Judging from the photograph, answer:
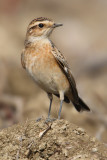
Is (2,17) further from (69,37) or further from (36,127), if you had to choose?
(36,127)

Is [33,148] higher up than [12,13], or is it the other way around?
[12,13]

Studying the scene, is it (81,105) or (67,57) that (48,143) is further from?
(67,57)

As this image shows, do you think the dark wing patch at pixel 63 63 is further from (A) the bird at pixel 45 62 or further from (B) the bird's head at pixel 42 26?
(B) the bird's head at pixel 42 26

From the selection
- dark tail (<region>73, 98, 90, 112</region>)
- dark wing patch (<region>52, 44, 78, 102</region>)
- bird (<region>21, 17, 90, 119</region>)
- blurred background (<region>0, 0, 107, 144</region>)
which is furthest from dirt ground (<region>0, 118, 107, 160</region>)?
blurred background (<region>0, 0, 107, 144</region>)

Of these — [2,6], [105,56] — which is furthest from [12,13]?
[105,56]

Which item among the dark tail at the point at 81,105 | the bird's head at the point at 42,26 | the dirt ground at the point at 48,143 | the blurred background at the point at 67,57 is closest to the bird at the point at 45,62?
the bird's head at the point at 42,26

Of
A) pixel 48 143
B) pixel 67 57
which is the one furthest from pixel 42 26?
pixel 67 57
